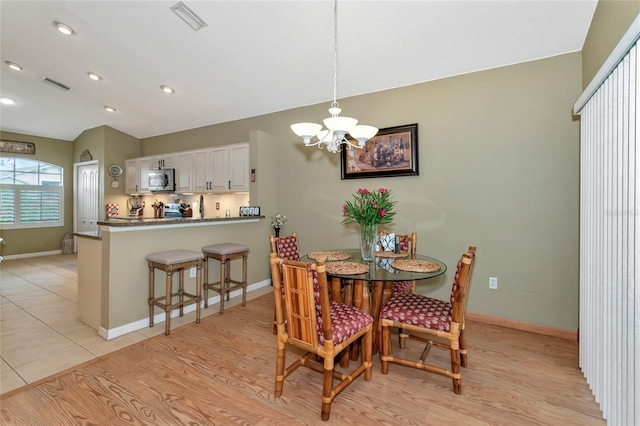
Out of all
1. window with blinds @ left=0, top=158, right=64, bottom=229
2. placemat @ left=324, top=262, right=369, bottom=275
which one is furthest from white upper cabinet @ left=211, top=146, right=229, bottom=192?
window with blinds @ left=0, top=158, right=64, bottom=229

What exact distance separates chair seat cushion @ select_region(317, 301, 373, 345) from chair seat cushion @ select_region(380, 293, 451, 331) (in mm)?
209

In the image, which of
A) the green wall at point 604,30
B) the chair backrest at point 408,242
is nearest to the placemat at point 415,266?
the chair backrest at point 408,242

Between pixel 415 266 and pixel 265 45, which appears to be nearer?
pixel 415 266

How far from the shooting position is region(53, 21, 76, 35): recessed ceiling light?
3.21 m

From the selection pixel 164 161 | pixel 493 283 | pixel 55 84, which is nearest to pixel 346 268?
pixel 493 283

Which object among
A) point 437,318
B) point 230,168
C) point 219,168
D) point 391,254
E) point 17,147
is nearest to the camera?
point 437,318

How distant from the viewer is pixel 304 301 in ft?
5.88

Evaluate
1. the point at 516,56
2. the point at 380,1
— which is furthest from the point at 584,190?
the point at 380,1

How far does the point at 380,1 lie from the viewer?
2553 millimetres

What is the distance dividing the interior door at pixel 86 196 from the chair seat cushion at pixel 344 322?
673cm

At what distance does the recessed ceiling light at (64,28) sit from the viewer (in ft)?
10.5

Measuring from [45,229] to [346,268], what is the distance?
7.75m

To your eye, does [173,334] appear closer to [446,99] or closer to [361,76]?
[361,76]

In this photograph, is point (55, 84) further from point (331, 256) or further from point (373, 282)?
point (373, 282)
